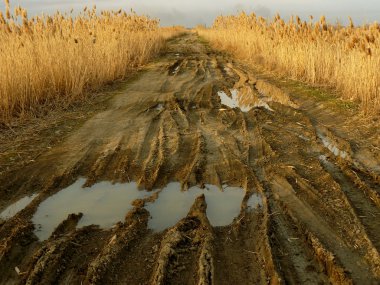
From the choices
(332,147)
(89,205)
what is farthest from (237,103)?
(89,205)

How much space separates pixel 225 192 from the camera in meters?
3.82

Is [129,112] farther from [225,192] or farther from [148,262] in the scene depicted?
[148,262]

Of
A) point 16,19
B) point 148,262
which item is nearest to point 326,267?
point 148,262

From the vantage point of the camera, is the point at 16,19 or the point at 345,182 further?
the point at 16,19

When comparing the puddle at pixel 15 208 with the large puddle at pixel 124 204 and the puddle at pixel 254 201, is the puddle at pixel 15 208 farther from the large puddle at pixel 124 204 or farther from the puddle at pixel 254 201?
the puddle at pixel 254 201

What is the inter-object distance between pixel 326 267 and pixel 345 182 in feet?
5.14

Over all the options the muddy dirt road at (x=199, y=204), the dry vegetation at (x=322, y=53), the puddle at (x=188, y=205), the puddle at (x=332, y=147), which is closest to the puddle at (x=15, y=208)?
the muddy dirt road at (x=199, y=204)

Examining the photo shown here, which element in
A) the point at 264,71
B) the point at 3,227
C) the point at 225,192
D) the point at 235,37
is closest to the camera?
the point at 3,227

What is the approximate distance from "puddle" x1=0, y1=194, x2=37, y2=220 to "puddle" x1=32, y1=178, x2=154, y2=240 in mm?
177

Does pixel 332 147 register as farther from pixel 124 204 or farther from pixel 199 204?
pixel 124 204

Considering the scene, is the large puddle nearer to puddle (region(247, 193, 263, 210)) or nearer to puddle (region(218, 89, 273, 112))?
puddle (region(247, 193, 263, 210))

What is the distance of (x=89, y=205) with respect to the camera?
360cm

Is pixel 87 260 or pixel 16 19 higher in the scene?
pixel 16 19

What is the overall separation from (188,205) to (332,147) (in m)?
2.49
